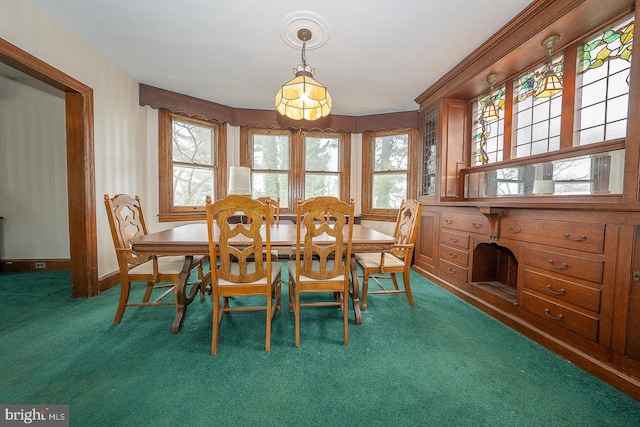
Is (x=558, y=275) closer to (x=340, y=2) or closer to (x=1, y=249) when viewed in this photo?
(x=340, y=2)

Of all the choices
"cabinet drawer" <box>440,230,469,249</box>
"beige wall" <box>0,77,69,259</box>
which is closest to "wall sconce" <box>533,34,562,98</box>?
"cabinet drawer" <box>440,230,469,249</box>

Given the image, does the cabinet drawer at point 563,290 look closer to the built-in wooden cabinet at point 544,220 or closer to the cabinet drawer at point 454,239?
the built-in wooden cabinet at point 544,220

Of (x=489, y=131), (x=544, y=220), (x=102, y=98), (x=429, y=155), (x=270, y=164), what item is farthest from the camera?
(x=270, y=164)

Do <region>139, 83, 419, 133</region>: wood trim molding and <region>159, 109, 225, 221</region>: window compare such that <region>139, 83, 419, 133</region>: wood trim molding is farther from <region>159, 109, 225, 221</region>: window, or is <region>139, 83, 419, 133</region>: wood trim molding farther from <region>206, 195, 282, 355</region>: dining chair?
<region>206, 195, 282, 355</region>: dining chair

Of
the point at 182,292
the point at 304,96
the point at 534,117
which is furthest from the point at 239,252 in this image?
the point at 534,117

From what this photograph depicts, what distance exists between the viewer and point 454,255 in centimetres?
267

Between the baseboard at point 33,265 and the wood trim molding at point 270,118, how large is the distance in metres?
2.46

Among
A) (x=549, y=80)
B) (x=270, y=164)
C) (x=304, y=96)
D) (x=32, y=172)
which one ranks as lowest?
(x=32, y=172)

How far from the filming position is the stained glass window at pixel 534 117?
216 centimetres

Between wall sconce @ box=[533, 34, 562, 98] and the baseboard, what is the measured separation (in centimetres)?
560

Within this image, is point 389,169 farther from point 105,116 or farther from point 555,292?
point 105,116

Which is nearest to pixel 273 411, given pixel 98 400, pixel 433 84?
pixel 98 400

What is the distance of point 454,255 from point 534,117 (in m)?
1.53

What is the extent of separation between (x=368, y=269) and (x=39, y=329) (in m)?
2.59
